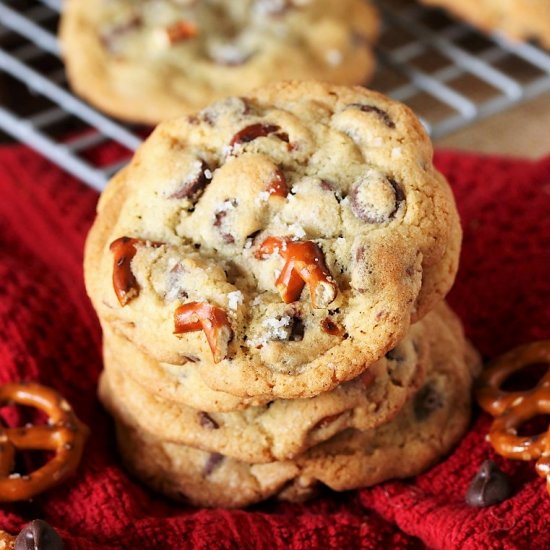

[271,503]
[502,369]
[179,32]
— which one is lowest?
[271,503]

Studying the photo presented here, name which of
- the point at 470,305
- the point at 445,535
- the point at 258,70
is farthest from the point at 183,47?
the point at 445,535

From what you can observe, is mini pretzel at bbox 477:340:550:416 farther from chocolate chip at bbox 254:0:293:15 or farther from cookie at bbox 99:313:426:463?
chocolate chip at bbox 254:0:293:15

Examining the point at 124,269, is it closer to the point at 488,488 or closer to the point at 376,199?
the point at 376,199

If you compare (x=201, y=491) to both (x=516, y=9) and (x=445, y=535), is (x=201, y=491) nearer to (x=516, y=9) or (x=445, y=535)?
(x=445, y=535)

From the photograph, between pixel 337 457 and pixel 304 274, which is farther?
pixel 337 457

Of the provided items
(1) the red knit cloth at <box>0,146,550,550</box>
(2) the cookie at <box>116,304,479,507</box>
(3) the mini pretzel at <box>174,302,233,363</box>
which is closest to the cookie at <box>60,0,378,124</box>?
(1) the red knit cloth at <box>0,146,550,550</box>

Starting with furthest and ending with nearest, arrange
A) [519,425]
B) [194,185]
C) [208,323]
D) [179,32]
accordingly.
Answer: [179,32], [519,425], [194,185], [208,323]

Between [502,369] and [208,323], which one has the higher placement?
[208,323]

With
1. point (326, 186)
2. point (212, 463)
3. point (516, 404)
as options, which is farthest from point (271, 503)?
point (326, 186)
